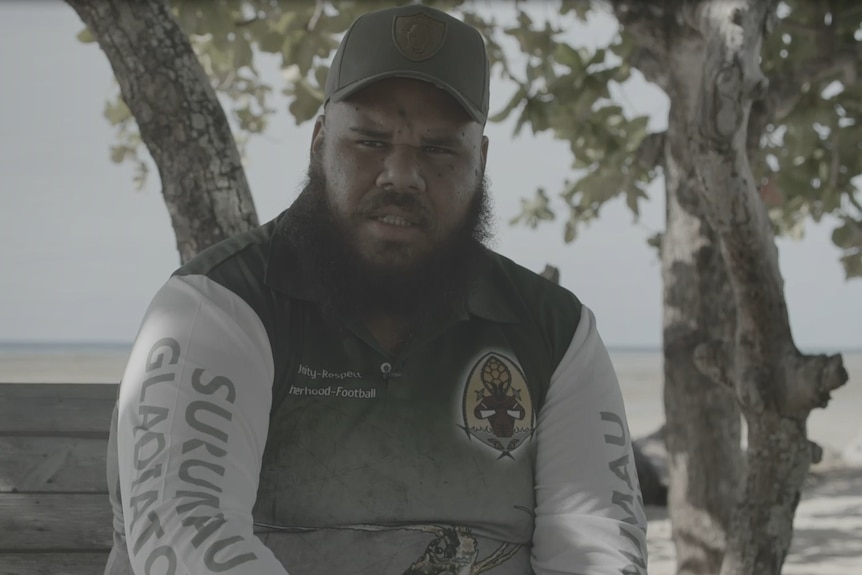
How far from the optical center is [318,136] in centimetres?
270

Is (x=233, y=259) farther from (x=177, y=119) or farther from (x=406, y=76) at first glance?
(x=177, y=119)

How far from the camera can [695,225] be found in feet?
19.2

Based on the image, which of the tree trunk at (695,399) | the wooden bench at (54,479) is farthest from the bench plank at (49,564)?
the tree trunk at (695,399)

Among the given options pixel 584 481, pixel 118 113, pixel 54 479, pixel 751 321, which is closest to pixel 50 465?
pixel 54 479

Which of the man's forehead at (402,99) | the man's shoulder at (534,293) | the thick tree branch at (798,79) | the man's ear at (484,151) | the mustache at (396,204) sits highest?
the thick tree branch at (798,79)

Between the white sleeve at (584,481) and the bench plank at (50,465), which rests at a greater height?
the white sleeve at (584,481)

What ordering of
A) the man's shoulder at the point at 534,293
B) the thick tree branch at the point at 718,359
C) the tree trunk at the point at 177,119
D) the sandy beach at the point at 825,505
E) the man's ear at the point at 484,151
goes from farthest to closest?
the sandy beach at the point at 825,505 < the thick tree branch at the point at 718,359 < the tree trunk at the point at 177,119 < the man's ear at the point at 484,151 < the man's shoulder at the point at 534,293

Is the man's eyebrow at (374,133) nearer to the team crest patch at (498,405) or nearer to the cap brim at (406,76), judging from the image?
the cap brim at (406,76)

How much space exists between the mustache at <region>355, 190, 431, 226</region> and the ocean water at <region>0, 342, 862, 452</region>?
1239 centimetres

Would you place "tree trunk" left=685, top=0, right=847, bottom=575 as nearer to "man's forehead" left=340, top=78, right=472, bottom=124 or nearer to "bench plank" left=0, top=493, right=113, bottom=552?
"man's forehead" left=340, top=78, right=472, bottom=124

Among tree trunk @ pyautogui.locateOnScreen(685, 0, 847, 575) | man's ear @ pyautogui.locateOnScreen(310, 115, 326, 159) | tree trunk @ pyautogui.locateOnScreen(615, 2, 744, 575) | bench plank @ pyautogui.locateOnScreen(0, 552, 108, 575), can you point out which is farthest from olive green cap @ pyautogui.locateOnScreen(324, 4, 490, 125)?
tree trunk @ pyautogui.locateOnScreen(615, 2, 744, 575)

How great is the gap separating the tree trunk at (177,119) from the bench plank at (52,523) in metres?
0.91

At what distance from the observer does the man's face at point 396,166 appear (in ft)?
8.08

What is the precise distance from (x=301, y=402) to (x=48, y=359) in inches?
1565
